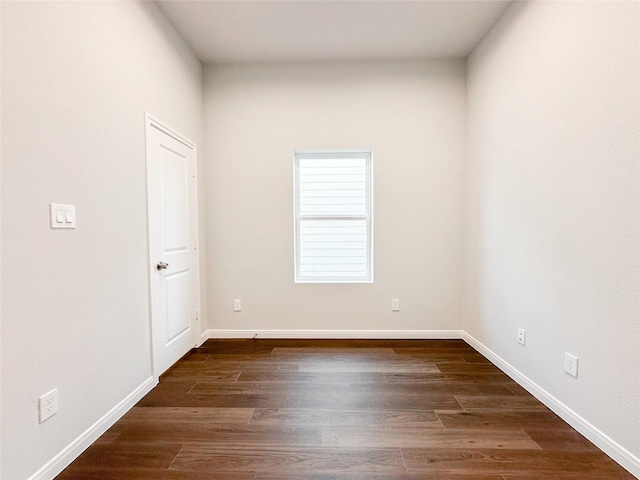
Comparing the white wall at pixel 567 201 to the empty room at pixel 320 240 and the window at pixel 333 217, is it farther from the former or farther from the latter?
the window at pixel 333 217

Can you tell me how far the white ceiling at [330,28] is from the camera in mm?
2369

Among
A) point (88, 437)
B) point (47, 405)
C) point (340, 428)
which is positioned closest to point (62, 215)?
A: point (47, 405)

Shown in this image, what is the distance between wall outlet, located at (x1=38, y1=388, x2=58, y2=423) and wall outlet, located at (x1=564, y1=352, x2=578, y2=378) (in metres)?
2.75

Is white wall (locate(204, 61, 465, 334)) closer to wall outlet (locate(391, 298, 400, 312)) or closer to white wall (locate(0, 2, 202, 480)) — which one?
wall outlet (locate(391, 298, 400, 312))

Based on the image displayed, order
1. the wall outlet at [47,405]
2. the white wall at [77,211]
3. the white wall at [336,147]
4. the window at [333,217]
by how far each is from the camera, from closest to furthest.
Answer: the white wall at [77,211] < the wall outlet at [47,405] < the white wall at [336,147] < the window at [333,217]

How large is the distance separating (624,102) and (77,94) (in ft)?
9.05

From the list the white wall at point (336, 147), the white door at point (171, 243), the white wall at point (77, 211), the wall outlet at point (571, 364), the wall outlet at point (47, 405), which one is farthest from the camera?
the white wall at point (336, 147)

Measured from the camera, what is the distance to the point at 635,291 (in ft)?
4.72

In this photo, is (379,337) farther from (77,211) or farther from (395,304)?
(77,211)

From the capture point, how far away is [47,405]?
4.66 ft

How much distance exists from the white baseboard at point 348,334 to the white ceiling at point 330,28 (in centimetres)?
278

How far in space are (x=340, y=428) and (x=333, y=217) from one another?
2.06m

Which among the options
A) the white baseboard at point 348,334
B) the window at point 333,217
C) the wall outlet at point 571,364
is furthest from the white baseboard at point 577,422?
the window at point 333,217

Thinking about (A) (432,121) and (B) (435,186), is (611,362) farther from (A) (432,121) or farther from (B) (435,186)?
(A) (432,121)
